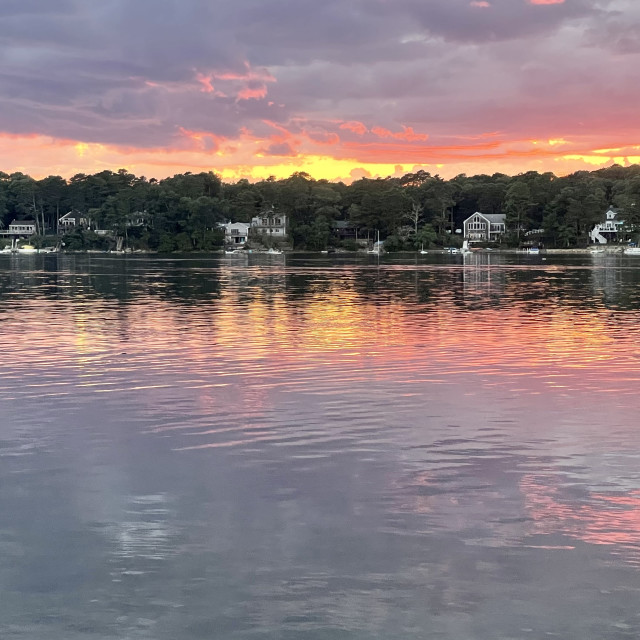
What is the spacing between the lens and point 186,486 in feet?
43.4

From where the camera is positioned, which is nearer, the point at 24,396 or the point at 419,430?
the point at 419,430

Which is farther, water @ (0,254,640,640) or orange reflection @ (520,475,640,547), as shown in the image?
orange reflection @ (520,475,640,547)

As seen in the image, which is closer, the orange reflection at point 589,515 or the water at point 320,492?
the water at point 320,492

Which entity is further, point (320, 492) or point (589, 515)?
point (320, 492)

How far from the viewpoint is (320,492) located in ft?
42.3

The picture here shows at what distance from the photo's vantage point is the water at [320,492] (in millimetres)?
9031

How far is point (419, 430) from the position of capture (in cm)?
1697

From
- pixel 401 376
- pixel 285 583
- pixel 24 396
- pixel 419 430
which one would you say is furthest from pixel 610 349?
pixel 285 583

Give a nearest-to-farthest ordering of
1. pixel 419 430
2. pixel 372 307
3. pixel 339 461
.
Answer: pixel 339 461 < pixel 419 430 < pixel 372 307

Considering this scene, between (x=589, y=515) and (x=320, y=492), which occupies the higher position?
(x=320, y=492)

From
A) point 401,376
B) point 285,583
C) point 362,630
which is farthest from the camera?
point 401,376

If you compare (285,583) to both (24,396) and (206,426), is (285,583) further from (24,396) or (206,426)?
(24,396)

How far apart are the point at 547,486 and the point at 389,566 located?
4.12m

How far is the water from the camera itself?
356 inches
